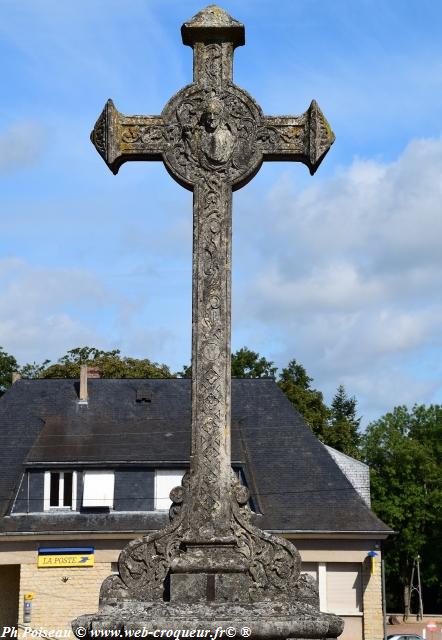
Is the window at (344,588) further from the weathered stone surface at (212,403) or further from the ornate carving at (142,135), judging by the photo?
the ornate carving at (142,135)

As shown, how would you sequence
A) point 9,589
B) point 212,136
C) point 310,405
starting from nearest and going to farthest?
1. point 212,136
2. point 9,589
3. point 310,405

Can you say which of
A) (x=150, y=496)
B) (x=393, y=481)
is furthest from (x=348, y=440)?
(x=150, y=496)

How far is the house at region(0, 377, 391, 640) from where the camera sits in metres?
31.7

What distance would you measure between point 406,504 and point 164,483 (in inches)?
1380

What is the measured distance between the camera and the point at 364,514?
32.9 metres

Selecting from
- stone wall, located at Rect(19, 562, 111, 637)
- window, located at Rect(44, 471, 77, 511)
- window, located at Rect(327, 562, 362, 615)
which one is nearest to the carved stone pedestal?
stone wall, located at Rect(19, 562, 111, 637)

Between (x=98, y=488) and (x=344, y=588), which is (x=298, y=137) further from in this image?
(x=98, y=488)

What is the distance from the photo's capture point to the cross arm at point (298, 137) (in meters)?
8.81

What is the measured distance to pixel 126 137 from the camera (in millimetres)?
8961

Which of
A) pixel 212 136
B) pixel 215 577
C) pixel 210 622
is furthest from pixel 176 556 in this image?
pixel 212 136

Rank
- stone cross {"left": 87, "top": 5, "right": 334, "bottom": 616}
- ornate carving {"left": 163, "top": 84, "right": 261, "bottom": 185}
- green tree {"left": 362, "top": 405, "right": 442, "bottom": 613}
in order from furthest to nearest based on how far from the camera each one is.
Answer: green tree {"left": 362, "top": 405, "right": 442, "bottom": 613} < ornate carving {"left": 163, "top": 84, "right": 261, "bottom": 185} < stone cross {"left": 87, "top": 5, "right": 334, "bottom": 616}

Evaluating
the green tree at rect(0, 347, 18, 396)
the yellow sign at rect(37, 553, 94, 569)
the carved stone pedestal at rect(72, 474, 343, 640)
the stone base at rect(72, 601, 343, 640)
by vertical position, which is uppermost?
the green tree at rect(0, 347, 18, 396)

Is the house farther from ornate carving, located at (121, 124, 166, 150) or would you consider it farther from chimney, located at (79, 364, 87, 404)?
ornate carving, located at (121, 124, 166, 150)

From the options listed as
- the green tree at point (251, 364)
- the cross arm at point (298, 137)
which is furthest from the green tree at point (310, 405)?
the cross arm at point (298, 137)
